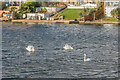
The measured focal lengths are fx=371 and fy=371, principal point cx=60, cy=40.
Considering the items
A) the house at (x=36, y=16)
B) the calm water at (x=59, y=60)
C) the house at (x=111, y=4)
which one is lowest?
the calm water at (x=59, y=60)

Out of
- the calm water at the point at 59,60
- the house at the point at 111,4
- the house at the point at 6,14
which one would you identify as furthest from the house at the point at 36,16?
the calm water at the point at 59,60

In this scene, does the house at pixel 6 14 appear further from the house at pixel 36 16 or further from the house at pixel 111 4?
the house at pixel 111 4

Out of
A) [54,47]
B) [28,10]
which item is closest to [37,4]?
[28,10]

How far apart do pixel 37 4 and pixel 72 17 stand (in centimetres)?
2467

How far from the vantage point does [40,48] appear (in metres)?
57.9

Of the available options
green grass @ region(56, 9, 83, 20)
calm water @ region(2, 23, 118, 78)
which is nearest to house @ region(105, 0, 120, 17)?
green grass @ region(56, 9, 83, 20)

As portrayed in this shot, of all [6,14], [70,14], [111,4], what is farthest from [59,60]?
[111,4]

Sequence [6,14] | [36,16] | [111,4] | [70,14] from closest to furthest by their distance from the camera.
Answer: [36,16], [70,14], [6,14], [111,4]

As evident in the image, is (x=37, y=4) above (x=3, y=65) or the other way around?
above

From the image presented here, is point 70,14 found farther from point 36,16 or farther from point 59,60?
point 59,60

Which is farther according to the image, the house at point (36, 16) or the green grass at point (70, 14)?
the house at point (36, 16)

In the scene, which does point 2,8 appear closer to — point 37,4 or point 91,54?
point 37,4

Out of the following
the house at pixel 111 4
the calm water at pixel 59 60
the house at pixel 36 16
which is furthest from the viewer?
the house at pixel 111 4

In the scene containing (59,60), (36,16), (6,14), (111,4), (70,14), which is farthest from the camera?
(111,4)
